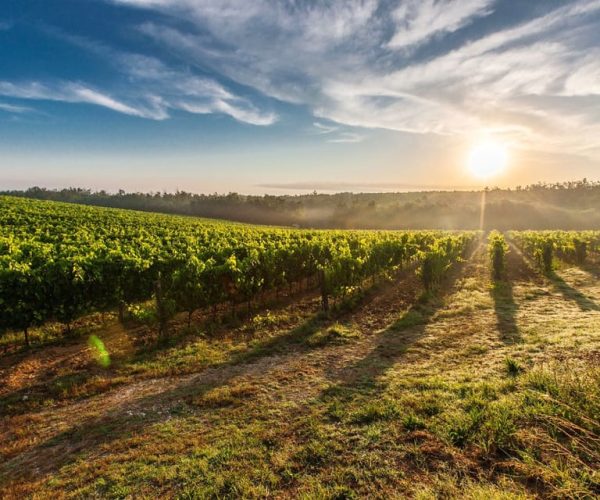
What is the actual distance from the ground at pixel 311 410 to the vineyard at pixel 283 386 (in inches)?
1.5

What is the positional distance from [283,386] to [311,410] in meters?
1.36

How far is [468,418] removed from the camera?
231 inches

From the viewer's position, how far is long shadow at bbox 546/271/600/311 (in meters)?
14.0

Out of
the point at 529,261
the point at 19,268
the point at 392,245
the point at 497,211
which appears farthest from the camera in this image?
the point at 497,211

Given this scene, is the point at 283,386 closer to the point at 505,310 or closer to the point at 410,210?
the point at 505,310

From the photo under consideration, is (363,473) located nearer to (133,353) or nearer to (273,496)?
(273,496)

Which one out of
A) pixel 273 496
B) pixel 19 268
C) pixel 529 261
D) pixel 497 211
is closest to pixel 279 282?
Result: pixel 19 268

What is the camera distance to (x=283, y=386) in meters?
8.05

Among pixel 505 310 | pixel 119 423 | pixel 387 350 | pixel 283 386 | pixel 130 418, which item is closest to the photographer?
pixel 119 423

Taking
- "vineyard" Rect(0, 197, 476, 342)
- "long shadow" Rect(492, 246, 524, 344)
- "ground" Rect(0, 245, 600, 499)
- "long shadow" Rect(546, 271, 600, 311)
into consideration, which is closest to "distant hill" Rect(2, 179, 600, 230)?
"long shadow" Rect(492, 246, 524, 344)

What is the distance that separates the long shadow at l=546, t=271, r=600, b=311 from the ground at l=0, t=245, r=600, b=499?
65.4 inches

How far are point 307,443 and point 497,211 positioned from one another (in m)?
Answer: 104

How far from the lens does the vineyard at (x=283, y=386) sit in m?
4.91

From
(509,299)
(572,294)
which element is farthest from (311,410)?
(572,294)
